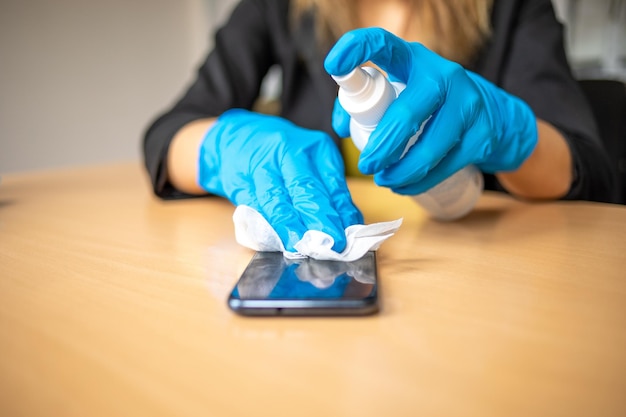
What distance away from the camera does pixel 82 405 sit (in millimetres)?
228

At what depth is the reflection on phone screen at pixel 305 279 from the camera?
0.31 meters

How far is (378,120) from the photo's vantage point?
42 centimetres

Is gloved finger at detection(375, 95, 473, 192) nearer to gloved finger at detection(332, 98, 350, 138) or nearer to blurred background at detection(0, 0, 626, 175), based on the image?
gloved finger at detection(332, 98, 350, 138)

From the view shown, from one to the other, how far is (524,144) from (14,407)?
542 millimetres

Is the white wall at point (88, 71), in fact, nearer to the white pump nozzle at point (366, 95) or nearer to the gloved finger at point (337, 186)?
the gloved finger at point (337, 186)

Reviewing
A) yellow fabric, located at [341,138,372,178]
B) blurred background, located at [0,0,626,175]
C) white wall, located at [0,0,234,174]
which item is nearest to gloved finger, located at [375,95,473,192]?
yellow fabric, located at [341,138,372,178]

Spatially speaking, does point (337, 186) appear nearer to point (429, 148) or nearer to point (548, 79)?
point (429, 148)

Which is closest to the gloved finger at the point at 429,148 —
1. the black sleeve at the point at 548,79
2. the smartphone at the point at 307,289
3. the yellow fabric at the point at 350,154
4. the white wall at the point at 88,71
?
the smartphone at the point at 307,289

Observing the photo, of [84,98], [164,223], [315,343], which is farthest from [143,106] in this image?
[315,343]

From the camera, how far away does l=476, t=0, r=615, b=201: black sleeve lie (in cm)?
70

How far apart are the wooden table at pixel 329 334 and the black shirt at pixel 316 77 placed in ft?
0.82

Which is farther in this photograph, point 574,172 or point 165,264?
point 574,172

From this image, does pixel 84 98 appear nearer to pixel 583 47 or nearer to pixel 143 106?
pixel 143 106

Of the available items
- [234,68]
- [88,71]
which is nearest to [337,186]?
[234,68]
